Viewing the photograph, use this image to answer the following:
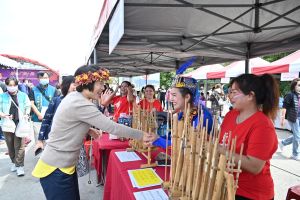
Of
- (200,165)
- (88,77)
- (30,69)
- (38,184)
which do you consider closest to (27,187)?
(38,184)

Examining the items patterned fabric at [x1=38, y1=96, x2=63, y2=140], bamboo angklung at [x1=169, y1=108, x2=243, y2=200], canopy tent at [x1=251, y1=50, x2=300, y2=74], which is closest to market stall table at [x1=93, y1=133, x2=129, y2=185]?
patterned fabric at [x1=38, y1=96, x2=63, y2=140]

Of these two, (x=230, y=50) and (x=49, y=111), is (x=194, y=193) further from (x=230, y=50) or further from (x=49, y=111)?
(x=230, y=50)

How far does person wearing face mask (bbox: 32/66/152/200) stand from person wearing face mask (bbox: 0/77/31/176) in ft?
8.23

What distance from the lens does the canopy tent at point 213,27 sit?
8.30ft

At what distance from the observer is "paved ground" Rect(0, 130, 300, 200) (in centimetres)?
318

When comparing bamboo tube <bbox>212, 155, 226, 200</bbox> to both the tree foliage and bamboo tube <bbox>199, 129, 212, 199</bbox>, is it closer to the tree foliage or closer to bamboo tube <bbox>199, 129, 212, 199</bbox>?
bamboo tube <bbox>199, 129, 212, 199</bbox>

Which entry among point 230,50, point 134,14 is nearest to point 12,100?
point 134,14

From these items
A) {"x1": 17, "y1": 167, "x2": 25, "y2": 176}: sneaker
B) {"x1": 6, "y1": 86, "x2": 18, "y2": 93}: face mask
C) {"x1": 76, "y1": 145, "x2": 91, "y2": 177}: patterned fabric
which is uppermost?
{"x1": 6, "y1": 86, "x2": 18, "y2": 93}: face mask

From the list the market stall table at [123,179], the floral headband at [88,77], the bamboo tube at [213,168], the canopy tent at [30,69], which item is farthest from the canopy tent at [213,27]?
the canopy tent at [30,69]

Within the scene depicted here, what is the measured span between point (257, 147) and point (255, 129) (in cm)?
10

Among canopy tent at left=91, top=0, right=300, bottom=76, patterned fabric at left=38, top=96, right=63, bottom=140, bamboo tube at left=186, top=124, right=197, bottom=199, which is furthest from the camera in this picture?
patterned fabric at left=38, top=96, right=63, bottom=140

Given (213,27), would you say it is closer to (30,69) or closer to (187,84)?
(187,84)

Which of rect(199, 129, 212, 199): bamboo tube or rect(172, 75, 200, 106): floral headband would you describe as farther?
rect(172, 75, 200, 106): floral headband

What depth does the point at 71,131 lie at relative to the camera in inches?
64.3
